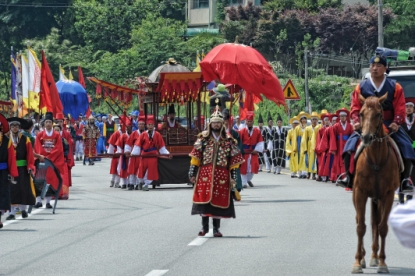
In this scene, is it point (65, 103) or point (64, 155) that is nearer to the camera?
point (64, 155)

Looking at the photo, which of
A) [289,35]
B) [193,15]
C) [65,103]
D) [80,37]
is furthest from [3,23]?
[65,103]

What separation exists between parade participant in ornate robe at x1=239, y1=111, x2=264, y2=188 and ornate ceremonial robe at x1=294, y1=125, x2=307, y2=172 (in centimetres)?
393

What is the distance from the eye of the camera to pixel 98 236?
51.4ft

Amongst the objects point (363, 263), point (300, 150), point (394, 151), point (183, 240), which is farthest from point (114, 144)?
point (363, 263)

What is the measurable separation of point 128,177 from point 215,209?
45.5 feet

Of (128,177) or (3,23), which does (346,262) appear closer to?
(128,177)

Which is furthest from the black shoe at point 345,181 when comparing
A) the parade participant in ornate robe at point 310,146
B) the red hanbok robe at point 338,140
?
the parade participant in ornate robe at point 310,146

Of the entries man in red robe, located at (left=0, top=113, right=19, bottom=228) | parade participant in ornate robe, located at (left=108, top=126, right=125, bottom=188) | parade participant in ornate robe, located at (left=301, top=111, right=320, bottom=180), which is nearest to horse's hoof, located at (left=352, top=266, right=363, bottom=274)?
man in red robe, located at (left=0, top=113, right=19, bottom=228)

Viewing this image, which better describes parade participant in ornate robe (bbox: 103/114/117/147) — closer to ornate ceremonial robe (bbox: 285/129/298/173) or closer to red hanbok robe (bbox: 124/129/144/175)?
ornate ceremonial robe (bbox: 285/129/298/173)

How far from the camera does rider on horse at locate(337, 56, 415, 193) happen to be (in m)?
12.4

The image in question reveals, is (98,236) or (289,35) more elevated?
(289,35)

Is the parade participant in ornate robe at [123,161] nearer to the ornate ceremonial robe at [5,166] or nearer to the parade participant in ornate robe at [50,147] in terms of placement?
the parade participant in ornate robe at [50,147]

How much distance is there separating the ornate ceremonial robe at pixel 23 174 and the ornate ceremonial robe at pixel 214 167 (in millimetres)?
4421

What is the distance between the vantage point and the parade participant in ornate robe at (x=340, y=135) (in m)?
29.4
